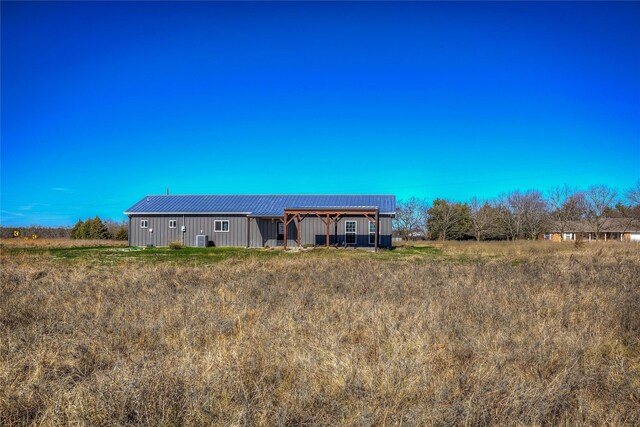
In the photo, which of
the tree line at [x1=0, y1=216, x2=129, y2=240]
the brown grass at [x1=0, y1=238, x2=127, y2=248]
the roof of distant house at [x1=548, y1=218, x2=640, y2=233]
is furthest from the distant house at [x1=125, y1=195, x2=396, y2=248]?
the roof of distant house at [x1=548, y1=218, x2=640, y2=233]

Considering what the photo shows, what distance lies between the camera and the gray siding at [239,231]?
29922mm

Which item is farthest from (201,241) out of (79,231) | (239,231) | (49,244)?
(79,231)

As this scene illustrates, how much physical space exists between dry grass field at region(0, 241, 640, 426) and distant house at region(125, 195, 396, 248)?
2119 cm

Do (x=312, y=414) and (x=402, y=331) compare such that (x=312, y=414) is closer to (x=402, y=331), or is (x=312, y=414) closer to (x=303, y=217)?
(x=402, y=331)

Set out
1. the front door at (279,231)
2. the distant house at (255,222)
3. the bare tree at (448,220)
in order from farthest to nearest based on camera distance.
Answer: the bare tree at (448,220) < the front door at (279,231) < the distant house at (255,222)

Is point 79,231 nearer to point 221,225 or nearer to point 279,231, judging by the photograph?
point 221,225

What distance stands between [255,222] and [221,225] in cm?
244

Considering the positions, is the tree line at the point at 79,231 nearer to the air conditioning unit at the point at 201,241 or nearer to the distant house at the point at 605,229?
the air conditioning unit at the point at 201,241

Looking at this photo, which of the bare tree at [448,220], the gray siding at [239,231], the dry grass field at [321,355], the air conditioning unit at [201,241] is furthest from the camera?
the bare tree at [448,220]

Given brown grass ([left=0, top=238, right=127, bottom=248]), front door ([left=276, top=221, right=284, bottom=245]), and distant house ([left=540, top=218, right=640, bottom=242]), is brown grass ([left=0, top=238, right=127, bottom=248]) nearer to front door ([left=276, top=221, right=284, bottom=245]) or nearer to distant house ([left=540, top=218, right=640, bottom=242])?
front door ([left=276, top=221, right=284, bottom=245])

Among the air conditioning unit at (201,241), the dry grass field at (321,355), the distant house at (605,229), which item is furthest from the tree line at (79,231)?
the distant house at (605,229)

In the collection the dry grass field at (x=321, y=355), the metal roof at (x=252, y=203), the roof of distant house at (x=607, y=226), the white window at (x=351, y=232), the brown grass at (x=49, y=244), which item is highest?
the metal roof at (x=252, y=203)

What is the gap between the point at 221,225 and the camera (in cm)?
3120

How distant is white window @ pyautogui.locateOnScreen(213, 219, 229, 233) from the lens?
3114 centimetres
